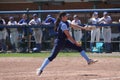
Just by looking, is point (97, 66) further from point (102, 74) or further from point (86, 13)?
point (86, 13)

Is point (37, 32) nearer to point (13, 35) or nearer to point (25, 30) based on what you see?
point (25, 30)

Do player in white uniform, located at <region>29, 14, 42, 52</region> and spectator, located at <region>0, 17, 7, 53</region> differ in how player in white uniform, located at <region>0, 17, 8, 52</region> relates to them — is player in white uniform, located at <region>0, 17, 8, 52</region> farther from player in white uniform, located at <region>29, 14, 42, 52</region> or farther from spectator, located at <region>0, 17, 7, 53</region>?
player in white uniform, located at <region>29, 14, 42, 52</region>

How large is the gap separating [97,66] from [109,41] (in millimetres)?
6949

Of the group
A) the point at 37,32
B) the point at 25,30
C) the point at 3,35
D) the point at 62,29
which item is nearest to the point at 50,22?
the point at 37,32

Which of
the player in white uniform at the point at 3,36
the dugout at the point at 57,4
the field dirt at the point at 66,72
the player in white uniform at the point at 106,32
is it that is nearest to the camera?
the field dirt at the point at 66,72

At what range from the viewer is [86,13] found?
70.9ft

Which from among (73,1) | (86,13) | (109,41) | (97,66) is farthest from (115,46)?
(73,1)

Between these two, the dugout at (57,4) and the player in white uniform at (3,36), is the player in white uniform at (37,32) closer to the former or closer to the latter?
the player in white uniform at (3,36)

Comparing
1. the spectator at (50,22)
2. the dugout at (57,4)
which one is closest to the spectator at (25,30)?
the spectator at (50,22)

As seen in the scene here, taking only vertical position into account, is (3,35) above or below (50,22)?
below

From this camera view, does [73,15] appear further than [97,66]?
Yes

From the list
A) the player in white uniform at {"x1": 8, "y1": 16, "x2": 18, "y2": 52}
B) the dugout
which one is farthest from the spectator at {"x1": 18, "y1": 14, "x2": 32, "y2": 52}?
the dugout

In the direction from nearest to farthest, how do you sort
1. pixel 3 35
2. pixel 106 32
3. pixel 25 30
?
pixel 106 32
pixel 25 30
pixel 3 35

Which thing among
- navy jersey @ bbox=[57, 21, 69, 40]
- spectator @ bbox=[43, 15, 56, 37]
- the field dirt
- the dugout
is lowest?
the dugout
